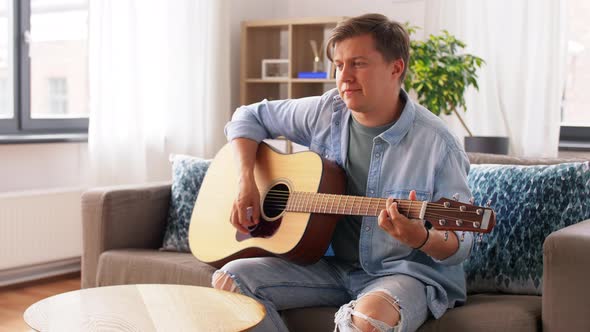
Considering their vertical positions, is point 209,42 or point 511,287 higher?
point 209,42

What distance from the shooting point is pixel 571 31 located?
411cm

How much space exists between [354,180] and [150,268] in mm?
837

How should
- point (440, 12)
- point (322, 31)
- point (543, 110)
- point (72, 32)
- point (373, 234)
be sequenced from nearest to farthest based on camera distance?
1. point (373, 234)
2. point (543, 110)
3. point (440, 12)
4. point (72, 32)
5. point (322, 31)

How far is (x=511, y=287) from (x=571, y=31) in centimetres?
218

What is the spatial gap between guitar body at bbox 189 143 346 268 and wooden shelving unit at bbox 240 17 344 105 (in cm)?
195

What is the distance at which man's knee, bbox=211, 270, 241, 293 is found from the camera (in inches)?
86.8

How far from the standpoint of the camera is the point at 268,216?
2.38 meters

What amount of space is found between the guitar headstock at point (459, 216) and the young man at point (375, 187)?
152 millimetres

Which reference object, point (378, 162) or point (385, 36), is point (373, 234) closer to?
point (378, 162)

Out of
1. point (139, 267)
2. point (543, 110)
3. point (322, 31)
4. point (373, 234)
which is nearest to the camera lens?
point (373, 234)

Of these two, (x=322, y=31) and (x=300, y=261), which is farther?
(x=322, y=31)

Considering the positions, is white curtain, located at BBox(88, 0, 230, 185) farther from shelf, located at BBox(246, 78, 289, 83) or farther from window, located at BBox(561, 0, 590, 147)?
window, located at BBox(561, 0, 590, 147)

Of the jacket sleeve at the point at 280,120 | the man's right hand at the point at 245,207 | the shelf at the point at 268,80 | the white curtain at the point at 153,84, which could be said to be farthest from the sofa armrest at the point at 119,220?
the shelf at the point at 268,80

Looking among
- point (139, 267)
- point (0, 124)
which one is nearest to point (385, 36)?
point (139, 267)
